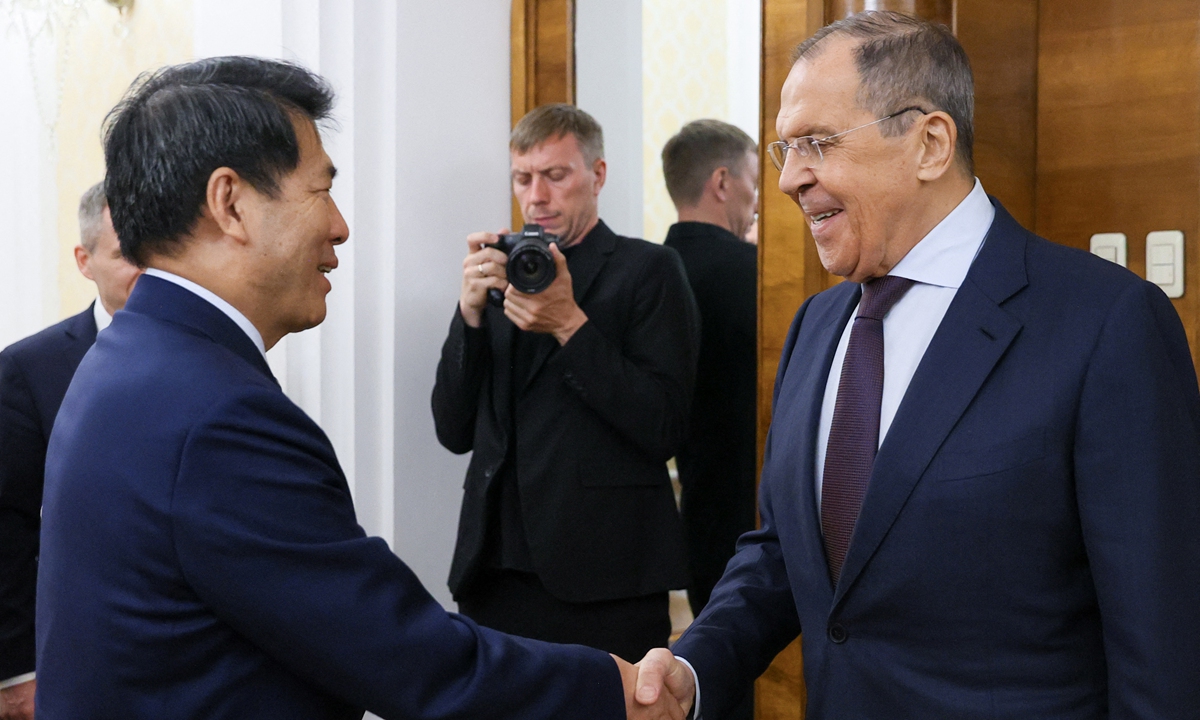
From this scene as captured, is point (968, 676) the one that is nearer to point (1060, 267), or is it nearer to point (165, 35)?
point (1060, 267)

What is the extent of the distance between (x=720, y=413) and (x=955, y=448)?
1561 millimetres

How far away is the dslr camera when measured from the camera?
95.3 inches

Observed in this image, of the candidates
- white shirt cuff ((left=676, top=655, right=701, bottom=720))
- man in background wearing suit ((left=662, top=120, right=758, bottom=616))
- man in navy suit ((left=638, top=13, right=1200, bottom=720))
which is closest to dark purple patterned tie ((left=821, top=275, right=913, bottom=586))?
man in navy suit ((left=638, top=13, right=1200, bottom=720))

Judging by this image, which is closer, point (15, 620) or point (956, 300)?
point (956, 300)

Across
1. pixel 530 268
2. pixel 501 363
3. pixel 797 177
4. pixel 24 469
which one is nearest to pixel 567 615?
pixel 501 363

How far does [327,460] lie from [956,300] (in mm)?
754

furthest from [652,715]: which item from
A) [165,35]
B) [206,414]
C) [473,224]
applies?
[165,35]

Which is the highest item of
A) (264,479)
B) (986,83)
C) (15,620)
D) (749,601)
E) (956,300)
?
(986,83)

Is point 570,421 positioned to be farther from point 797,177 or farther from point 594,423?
point 797,177

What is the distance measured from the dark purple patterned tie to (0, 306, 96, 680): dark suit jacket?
153 cm

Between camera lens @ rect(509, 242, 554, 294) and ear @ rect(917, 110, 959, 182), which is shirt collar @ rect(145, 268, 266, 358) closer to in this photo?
ear @ rect(917, 110, 959, 182)

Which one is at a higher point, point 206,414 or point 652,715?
point 206,414

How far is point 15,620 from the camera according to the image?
7.68ft

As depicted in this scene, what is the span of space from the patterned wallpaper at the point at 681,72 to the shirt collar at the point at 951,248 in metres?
1.43
